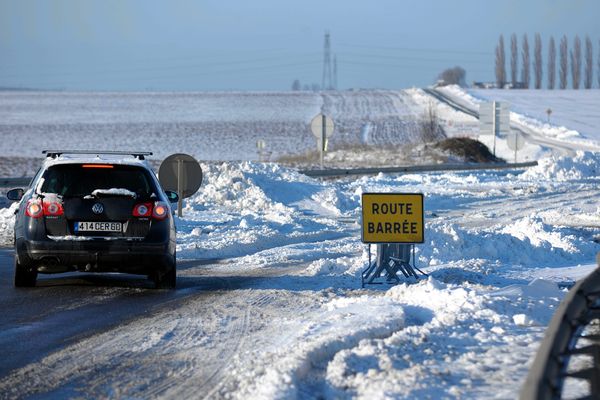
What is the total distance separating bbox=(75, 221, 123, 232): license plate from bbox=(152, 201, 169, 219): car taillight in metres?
0.40

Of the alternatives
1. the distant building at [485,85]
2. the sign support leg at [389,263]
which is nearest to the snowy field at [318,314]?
the sign support leg at [389,263]

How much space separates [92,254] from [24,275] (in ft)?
3.52

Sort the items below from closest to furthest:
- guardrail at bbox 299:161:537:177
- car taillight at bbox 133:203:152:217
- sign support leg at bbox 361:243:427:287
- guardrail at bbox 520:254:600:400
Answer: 1. guardrail at bbox 520:254:600:400
2. car taillight at bbox 133:203:152:217
3. sign support leg at bbox 361:243:427:287
4. guardrail at bbox 299:161:537:177

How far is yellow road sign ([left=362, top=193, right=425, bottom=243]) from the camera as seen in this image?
12.1 m

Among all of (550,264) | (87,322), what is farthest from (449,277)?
(87,322)

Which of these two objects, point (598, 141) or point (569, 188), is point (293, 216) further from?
point (598, 141)

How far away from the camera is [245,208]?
80.3 ft

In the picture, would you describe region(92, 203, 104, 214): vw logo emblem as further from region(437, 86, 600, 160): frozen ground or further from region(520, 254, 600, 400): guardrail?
region(437, 86, 600, 160): frozen ground

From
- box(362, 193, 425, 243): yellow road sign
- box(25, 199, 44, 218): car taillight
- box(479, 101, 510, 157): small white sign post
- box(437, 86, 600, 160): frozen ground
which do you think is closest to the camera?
box(25, 199, 44, 218): car taillight

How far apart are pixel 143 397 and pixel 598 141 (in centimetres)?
7008

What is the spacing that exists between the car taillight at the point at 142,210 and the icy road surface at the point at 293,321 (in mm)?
900

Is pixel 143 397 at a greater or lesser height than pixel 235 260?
greater

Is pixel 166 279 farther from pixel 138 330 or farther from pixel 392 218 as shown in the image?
pixel 138 330

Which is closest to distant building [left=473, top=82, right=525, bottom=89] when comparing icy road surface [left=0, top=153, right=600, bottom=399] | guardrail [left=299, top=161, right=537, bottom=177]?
guardrail [left=299, top=161, right=537, bottom=177]
